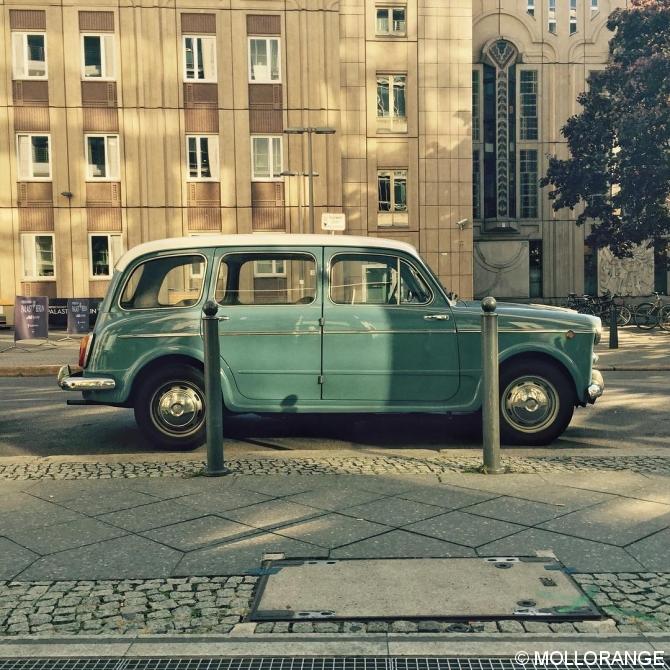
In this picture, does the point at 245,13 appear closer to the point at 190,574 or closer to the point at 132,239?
the point at 132,239

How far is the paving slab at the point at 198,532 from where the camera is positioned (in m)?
4.30

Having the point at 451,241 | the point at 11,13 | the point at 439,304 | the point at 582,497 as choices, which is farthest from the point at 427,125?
the point at 582,497

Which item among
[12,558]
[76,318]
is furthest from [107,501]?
[76,318]

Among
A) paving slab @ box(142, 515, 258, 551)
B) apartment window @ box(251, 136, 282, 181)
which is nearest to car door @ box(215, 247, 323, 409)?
paving slab @ box(142, 515, 258, 551)

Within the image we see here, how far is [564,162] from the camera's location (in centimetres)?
3019

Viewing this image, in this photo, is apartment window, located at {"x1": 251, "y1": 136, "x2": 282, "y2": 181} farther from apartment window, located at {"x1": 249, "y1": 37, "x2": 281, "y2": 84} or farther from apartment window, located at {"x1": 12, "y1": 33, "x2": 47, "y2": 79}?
apartment window, located at {"x1": 12, "y1": 33, "x2": 47, "y2": 79}

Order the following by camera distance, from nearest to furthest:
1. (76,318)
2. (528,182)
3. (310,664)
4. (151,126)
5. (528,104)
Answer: (310,664)
(76,318)
(151,126)
(528,104)
(528,182)

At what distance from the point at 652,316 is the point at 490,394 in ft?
69.9

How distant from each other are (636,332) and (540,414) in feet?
60.4

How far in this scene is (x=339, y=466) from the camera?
6.18m

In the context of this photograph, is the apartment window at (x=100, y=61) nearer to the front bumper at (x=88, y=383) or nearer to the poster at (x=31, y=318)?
the poster at (x=31, y=318)

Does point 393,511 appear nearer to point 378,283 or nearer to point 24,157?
point 378,283

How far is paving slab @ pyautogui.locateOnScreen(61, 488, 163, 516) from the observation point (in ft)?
16.4

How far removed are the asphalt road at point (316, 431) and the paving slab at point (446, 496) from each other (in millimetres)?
1622
